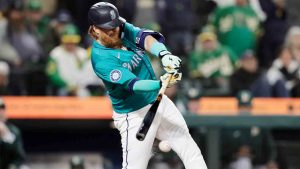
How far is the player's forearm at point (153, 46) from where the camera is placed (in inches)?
338

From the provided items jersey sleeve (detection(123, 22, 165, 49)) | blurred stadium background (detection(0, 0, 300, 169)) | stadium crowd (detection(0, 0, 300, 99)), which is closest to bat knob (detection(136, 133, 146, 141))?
jersey sleeve (detection(123, 22, 165, 49))

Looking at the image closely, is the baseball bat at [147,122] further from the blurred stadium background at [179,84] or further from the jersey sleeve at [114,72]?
the blurred stadium background at [179,84]

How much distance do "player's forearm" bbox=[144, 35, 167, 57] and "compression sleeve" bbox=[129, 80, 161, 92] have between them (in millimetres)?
251

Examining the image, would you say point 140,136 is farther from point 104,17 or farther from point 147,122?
point 104,17

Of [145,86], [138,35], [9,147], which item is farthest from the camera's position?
[9,147]

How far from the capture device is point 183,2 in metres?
15.1

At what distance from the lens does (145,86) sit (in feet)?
27.7

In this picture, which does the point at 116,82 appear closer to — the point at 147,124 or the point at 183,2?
the point at 147,124

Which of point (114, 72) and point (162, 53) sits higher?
point (162, 53)

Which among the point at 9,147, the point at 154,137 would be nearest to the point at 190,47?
the point at 9,147

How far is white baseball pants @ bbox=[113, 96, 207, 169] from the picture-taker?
29.1 feet

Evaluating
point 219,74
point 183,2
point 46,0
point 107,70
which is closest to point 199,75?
point 219,74

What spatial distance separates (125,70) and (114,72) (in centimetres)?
9

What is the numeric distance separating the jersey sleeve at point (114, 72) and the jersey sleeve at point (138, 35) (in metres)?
0.27
